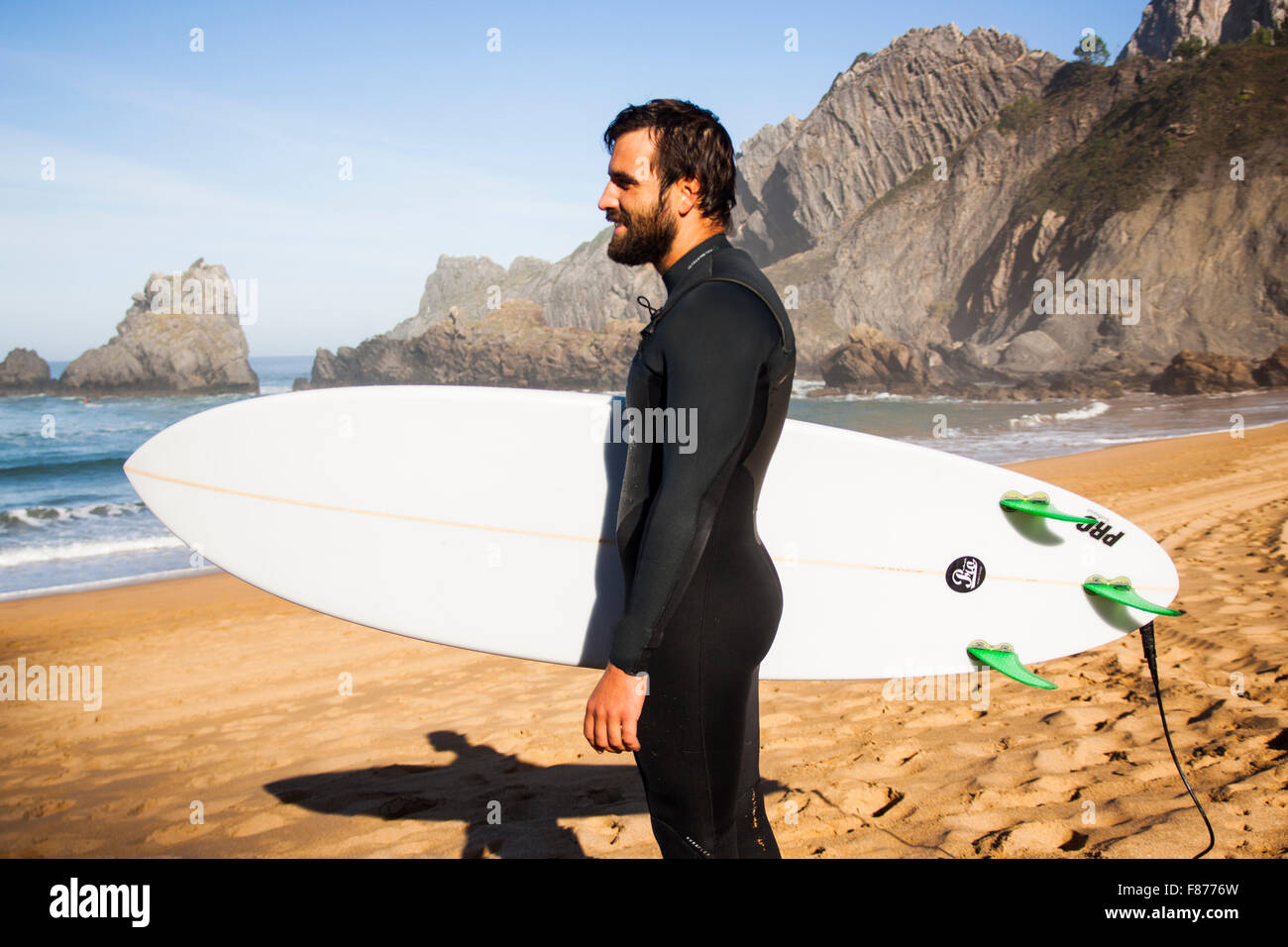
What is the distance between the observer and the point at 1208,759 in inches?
87.1

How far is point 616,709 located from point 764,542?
102 cm

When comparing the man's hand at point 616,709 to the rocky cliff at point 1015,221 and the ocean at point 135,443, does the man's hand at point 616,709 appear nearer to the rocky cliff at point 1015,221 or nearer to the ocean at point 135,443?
the ocean at point 135,443

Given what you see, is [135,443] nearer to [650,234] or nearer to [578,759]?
[578,759]

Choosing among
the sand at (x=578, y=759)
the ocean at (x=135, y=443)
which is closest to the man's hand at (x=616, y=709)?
the sand at (x=578, y=759)

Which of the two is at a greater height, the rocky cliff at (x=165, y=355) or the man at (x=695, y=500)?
the rocky cliff at (x=165, y=355)

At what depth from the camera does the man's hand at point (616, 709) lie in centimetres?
102

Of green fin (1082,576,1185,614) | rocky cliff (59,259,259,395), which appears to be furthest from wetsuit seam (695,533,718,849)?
rocky cliff (59,259,259,395)

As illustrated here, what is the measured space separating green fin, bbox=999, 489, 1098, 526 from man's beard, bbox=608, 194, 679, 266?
4.16 ft


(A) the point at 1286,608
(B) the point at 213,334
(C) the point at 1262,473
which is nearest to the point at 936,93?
(B) the point at 213,334

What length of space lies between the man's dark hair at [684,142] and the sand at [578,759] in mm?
1657

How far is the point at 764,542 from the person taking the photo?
1.97 meters
